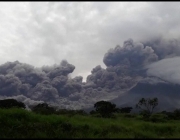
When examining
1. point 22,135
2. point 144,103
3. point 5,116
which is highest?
point 144,103

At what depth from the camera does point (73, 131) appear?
573 inches

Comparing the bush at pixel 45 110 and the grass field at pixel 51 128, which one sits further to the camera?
the bush at pixel 45 110

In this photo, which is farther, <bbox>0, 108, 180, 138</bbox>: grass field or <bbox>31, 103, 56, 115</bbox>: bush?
<bbox>31, 103, 56, 115</bbox>: bush

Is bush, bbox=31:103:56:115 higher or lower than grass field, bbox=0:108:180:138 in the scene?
higher

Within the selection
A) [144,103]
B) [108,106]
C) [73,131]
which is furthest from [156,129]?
[144,103]

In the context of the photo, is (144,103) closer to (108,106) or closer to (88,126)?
(108,106)

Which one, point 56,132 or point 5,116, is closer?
point 56,132

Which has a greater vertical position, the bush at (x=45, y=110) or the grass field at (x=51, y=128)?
the bush at (x=45, y=110)

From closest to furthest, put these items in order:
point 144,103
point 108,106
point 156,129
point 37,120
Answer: point 37,120, point 156,129, point 108,106, point 144,103

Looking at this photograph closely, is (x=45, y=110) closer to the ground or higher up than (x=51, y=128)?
higher up

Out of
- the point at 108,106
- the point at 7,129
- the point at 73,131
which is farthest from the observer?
the point at 108,106

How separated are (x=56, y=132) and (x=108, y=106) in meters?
56.5

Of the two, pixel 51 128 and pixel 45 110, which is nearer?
pixel 51 128

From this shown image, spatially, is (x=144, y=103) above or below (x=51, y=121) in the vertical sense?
above
